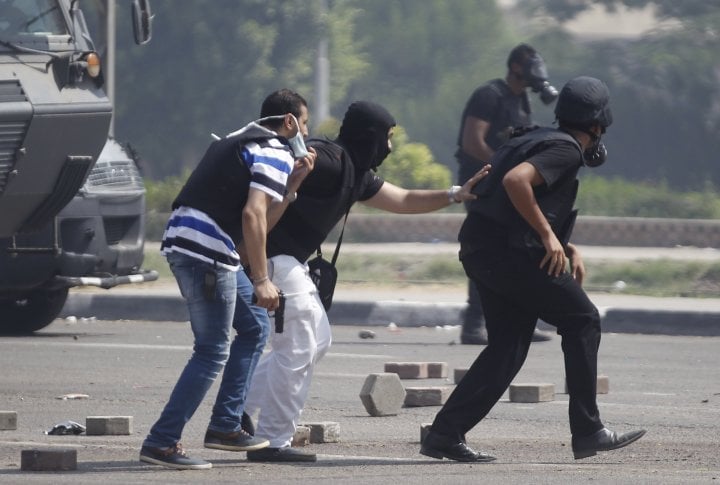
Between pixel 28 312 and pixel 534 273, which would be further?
pixel 28 312

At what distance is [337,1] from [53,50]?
51127mm

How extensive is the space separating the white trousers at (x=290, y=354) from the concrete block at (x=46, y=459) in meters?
A: 0.78

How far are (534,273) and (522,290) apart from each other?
0.30 feet

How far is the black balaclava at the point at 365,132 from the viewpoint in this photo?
22.3 feet

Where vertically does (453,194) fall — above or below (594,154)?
below

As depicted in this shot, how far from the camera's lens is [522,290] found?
21.9ft

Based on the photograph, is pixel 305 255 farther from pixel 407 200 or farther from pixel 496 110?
pixel 496 110

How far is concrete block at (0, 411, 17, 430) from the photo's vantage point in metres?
7.74

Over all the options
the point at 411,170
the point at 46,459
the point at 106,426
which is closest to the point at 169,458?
the point at 46,459

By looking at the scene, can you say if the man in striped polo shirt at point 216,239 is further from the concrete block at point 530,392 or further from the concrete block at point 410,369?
the concrete block at point 410,369

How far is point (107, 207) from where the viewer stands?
1203 cm

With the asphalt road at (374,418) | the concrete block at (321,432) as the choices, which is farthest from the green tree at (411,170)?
the concrete block at (321,432)

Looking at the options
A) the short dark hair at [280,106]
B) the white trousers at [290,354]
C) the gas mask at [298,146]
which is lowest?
the white trousers at [290,354]

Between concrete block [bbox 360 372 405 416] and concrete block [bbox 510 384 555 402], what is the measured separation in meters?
0.78
